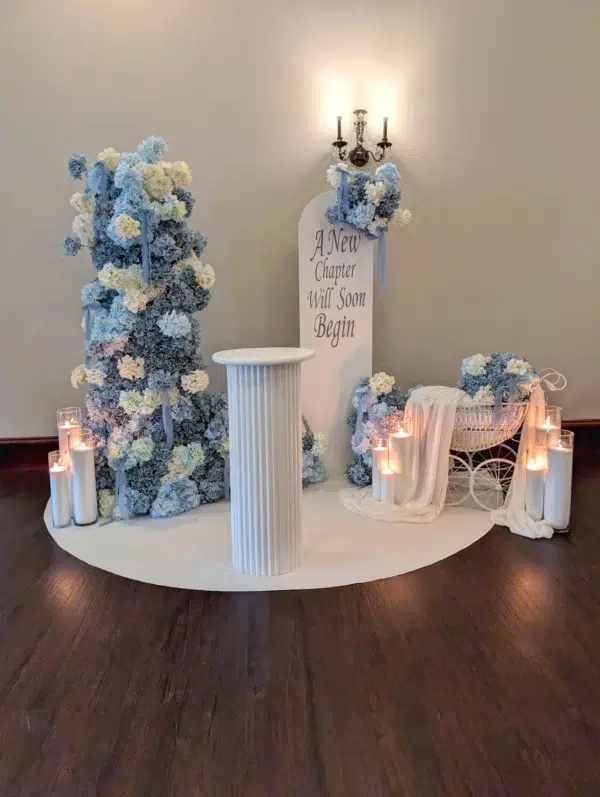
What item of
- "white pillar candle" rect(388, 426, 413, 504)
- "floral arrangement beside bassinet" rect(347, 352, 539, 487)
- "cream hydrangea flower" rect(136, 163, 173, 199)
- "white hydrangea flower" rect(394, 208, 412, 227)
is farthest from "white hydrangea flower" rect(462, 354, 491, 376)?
"cream hydrangea flower" rect(136, 163, 173, 199)

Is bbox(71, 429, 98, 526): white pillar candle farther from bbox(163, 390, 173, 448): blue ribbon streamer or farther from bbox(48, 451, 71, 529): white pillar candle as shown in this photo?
bbox(163, 390, 173, 448): blue ribbon streamer

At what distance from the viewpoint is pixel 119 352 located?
9.87ft

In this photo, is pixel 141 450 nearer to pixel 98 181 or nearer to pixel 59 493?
pixel 59 493

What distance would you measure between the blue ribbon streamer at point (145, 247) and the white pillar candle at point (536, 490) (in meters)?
2.08

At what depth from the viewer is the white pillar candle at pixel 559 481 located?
288cm

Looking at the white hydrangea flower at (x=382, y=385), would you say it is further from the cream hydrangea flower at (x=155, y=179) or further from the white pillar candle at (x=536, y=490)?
the cream hydrangea flower at (x=155, y=179)

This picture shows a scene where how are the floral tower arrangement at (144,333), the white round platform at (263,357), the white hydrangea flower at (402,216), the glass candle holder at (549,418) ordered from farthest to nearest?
the white hydrangea flower at (402,216), the glass candle holder at (549,418), the floral tower arrangement at (144,333), the white round platform at (263,357)

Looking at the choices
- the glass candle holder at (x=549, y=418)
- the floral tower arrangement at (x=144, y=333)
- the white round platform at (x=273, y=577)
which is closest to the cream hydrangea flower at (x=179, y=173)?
the floral tower arrangement at (x=144, y=333)

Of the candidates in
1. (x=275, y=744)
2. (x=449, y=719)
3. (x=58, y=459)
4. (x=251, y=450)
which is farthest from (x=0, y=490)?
(x=449, y=719)

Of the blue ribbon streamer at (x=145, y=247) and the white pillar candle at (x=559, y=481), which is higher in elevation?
the blue ribbon streamer at (x=145, y=247)

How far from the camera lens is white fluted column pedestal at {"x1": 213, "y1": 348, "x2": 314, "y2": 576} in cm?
232

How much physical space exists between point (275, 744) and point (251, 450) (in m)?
1.06

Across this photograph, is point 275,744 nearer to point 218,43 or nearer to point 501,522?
point 501,522

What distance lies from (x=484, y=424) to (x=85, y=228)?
7.27ft
